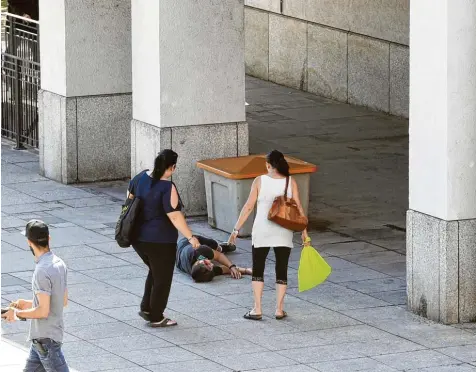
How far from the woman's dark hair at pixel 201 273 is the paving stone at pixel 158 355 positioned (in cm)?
214

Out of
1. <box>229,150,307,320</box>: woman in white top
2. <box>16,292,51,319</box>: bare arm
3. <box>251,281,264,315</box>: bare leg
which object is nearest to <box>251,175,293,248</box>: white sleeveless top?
<box>229,150,307,320</box>: woman in white top

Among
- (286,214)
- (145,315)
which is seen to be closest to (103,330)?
(145,315)

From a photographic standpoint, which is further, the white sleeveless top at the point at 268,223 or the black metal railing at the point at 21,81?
the black metal railing at the point at 21,81

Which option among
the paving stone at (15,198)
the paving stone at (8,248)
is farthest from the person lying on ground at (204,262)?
the paving stone at (15,198)

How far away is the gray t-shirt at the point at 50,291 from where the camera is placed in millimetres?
9680

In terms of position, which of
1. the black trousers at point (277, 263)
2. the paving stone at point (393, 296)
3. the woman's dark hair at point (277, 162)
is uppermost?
the woman's dark hair at point (277, 162)

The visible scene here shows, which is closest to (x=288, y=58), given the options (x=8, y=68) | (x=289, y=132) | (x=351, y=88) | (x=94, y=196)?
(x=351, y=88)

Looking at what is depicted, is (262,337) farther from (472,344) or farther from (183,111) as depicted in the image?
(183,111)

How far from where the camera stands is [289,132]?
75.6 feet

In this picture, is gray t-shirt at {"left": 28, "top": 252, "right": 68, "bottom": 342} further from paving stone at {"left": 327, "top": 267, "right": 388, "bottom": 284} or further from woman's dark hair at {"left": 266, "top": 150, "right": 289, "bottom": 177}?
paving stone at {"left": 327, "top": 267, "right": 388, "bottom": 284}

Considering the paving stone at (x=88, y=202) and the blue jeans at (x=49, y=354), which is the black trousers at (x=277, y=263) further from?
the paving stone at (x=88, y=202)

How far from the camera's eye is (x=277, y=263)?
12945mm

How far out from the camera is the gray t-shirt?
968 cm

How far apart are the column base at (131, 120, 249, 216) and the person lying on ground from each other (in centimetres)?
278
